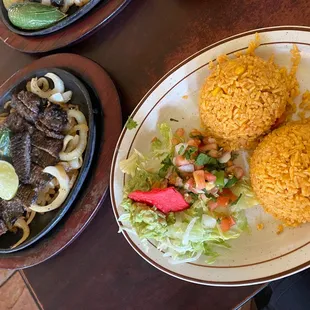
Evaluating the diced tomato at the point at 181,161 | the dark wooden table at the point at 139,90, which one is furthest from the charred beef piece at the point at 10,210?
the diced tomato at the point at 181,161

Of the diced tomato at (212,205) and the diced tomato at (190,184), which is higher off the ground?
the diced tomato at (190,184)

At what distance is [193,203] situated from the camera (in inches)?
64.1

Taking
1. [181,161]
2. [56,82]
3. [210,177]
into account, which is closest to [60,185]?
[56,82]

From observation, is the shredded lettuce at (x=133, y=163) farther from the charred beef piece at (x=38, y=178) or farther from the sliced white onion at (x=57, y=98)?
the sliced white onion at (x=57, y=98)

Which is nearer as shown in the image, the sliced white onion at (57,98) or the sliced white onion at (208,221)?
the sliced white onion at (208,221)

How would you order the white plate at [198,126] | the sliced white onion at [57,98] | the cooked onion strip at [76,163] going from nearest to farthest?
the white plate at [198,126]
the cooked onion strip at [76,163]
the sliced white onion at [57,98]

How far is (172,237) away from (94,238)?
397 mm

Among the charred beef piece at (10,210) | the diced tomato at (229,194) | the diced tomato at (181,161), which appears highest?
the diced tomato at (181,161)

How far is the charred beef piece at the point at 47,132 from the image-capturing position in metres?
2.01

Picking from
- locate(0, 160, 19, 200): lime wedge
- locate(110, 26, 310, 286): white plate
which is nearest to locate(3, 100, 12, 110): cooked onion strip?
locate(0, 160, 19, 200): lime wedge

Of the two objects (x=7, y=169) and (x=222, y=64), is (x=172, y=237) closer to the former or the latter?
(x=222, y=64)

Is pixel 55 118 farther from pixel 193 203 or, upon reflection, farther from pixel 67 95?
pixel 193 203

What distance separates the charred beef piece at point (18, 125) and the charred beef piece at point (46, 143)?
0.14 ft

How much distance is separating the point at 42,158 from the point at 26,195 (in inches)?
A: 7.2
